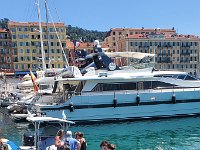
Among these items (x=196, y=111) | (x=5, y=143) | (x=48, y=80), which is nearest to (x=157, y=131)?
(x=196, y=111)

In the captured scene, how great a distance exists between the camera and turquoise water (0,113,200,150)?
20266 millimetres

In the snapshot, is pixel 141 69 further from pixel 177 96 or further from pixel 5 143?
pixel 5 143

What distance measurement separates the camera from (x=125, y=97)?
91.0 ft

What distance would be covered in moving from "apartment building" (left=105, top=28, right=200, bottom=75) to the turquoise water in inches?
2653

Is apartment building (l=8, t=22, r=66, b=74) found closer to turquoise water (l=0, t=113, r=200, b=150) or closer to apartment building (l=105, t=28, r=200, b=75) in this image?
apartment building (l=105, t=28, r=200, b=75)

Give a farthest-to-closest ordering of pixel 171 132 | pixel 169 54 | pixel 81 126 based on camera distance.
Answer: pixel 169 54, pixel 81 126, pixel 171 132

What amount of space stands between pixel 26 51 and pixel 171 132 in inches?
2716

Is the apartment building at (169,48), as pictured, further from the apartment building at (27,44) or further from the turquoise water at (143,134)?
the turquoise water at (143,134)

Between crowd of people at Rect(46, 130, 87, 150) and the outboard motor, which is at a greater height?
crowd of people at Rect(46, 130, 87, 150)

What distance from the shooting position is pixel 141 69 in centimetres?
3025

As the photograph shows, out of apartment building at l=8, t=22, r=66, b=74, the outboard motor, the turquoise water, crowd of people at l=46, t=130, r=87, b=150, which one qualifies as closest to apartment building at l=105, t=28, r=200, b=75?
apartment building at l=8, t=22, r=66, b=74

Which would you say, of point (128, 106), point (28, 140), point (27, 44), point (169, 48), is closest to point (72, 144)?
point (28, 140)

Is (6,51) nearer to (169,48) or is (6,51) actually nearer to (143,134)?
(169,48)

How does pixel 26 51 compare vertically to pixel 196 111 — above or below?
above
